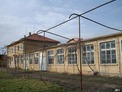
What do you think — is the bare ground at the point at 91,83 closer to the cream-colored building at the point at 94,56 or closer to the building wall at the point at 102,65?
the cream-colored building at the point at 94,56

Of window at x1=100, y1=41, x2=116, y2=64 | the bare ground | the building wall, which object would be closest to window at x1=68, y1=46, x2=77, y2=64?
the building wall

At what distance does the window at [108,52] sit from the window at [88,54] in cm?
148

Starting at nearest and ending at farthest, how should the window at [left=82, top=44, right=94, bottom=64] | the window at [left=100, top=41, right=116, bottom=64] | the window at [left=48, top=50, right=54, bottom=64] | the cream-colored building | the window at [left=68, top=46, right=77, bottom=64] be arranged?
the cream-colored building
the window at [left=100, top=41, right=116, bottom=64]
the window at [left=82, top=44, right=94, bottom=64]
the window at [left=68, top=46, right=77, bottom=64]
the window at [left=48, top=50, right=54, bottom=64]

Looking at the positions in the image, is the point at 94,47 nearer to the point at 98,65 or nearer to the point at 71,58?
the point at 98,65

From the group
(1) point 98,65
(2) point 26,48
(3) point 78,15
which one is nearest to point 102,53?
(1) point 98,65

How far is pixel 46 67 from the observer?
33.5 m

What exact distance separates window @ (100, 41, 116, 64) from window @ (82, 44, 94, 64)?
4.85 ft

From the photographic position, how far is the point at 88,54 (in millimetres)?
22828

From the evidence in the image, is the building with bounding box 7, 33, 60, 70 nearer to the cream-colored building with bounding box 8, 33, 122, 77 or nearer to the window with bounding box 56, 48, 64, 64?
the window with bounding box 56, 48, 64, 64

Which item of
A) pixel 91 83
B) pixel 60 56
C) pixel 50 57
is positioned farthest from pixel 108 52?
pixel 50 57

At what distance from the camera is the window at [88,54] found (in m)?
22.3

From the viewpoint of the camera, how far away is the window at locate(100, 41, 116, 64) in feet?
64.7

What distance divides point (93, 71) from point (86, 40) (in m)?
3.09

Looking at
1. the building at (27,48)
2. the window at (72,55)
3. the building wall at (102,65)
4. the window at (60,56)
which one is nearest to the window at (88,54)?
→ the building wall at (102,65)
